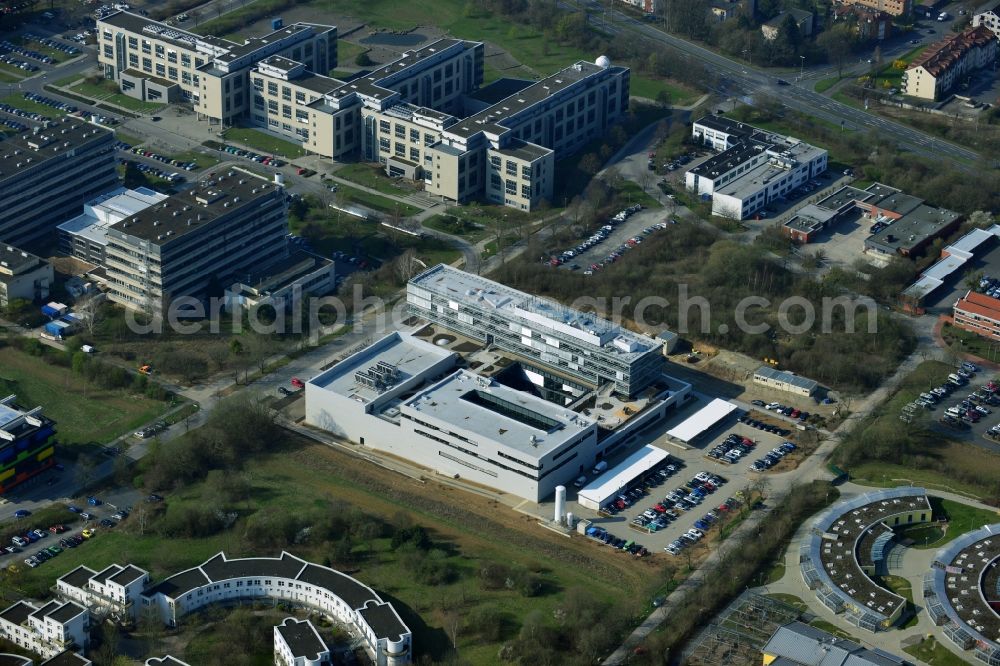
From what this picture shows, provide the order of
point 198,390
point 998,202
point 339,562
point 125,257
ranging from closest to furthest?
point 339,562, point 198,390, point 125,257, point 998,202

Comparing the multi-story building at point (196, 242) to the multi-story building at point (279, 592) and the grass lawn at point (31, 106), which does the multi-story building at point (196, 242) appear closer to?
the grass lawn at point (31, 106)

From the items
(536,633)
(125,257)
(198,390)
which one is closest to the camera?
(536,633)

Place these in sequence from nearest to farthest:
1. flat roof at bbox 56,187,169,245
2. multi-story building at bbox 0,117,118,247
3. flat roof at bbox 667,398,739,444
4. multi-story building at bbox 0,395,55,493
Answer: multi-story building at bbox 0,395,55,493
flat roof at bbox 667,398,739,444
flat roof at bbox 56,187,169,245
multi-story building at bbox 0,117,118,247

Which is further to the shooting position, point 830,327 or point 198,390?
point 830,327

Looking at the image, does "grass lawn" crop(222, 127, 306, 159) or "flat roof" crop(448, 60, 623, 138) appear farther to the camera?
"grass lawn" crop(222, 127, 306, 159)

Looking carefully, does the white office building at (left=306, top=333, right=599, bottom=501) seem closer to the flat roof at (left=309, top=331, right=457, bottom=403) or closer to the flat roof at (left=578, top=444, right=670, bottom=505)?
the flat roof at (left=309, top=331, right=457, bottom=403)

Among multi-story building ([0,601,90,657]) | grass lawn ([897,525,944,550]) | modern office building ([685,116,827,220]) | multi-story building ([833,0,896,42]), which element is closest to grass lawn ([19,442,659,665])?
multi-story building ([0,601,90,657])

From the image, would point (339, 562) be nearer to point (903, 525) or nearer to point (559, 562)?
point (559, 562)

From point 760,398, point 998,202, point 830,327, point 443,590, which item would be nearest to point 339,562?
point 443,590
